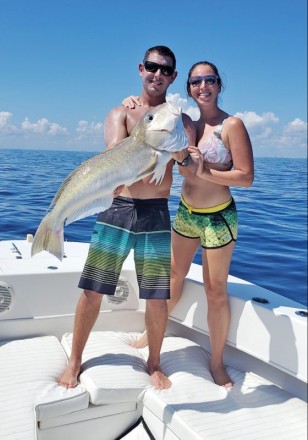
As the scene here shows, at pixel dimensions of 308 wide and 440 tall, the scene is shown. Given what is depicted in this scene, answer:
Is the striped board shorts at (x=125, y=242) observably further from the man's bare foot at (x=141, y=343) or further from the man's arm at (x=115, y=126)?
the man's bare foot at (x=141, y=343)

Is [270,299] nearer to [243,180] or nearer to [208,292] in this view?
[208,292]

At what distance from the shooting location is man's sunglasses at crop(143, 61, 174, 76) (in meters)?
2.81

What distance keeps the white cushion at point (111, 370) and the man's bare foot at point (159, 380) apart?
40 millimetres

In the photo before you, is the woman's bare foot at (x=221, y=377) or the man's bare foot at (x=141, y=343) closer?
the woman's bare foot at (x=221, y=377)

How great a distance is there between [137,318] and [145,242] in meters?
1.19

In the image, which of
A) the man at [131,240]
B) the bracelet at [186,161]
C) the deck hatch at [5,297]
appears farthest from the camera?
the deck hatch at [5,297]

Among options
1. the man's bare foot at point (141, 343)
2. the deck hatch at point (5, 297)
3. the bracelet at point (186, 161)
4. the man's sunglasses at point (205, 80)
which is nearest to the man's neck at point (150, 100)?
the man's sunglasses at point (205, 80)

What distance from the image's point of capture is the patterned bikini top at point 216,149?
2.81 meters

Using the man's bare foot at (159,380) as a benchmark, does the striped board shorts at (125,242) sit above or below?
above

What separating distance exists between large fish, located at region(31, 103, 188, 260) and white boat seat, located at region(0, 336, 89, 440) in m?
0.92

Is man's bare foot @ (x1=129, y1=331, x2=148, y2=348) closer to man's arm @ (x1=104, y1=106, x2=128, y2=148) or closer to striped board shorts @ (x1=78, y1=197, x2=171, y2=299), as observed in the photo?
striped board shorts @ (x1=78, y1=197, x2=171, y2=299)

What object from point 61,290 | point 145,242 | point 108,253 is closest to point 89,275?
point 108,253

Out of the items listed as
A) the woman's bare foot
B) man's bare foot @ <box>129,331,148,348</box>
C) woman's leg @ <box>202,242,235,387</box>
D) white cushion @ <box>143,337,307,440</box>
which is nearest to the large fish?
woman's leg @ <box>202,242,235,387</box>

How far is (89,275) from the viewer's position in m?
3.03
